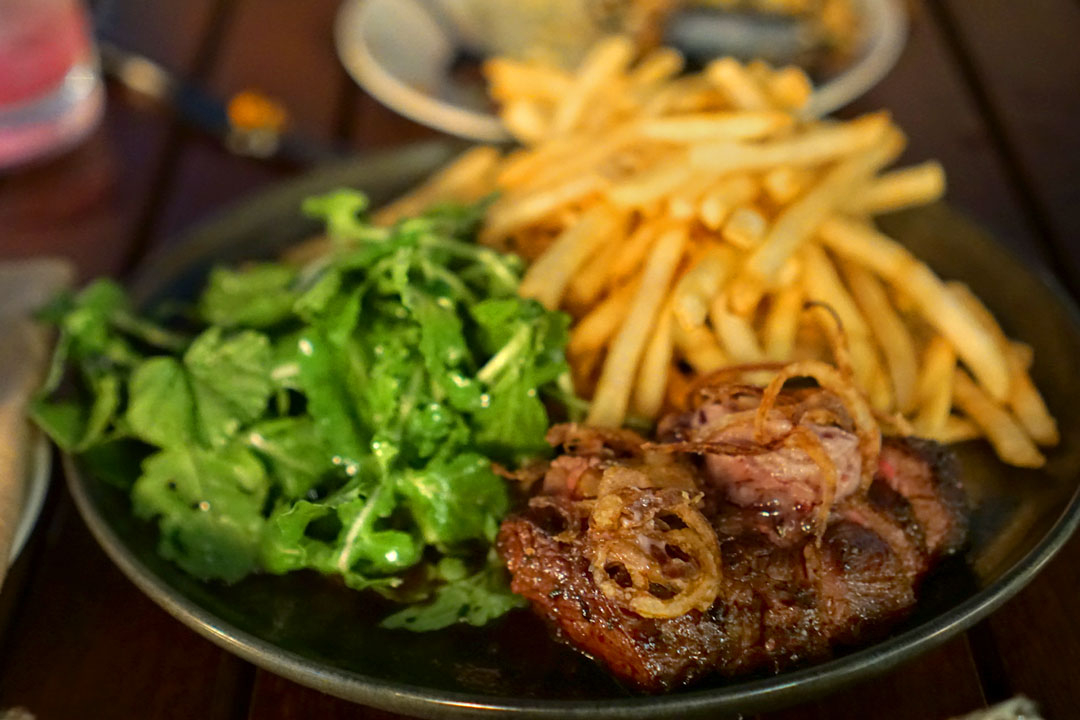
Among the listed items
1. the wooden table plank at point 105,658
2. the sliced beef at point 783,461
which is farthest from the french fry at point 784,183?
the wooden table plank at point 105,658

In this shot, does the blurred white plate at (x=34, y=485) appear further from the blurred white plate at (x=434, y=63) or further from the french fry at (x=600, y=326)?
the blurred white plate at (x=434, y=63)

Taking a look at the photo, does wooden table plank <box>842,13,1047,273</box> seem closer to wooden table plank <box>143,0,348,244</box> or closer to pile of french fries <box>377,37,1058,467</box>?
pile of french fries <box>377,37,1058,467</box>

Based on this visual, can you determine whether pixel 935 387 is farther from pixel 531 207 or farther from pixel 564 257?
pixel 531 207

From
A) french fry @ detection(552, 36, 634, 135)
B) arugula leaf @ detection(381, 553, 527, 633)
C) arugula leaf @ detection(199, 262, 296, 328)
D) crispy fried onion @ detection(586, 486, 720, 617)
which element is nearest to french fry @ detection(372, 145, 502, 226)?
french fry @ detection(552, 36, 634, 135)

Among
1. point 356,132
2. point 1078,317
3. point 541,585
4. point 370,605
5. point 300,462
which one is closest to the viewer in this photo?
point 541,585

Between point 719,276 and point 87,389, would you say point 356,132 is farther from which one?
point 719,276

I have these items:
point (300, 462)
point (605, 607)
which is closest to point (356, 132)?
point (300, 462)
